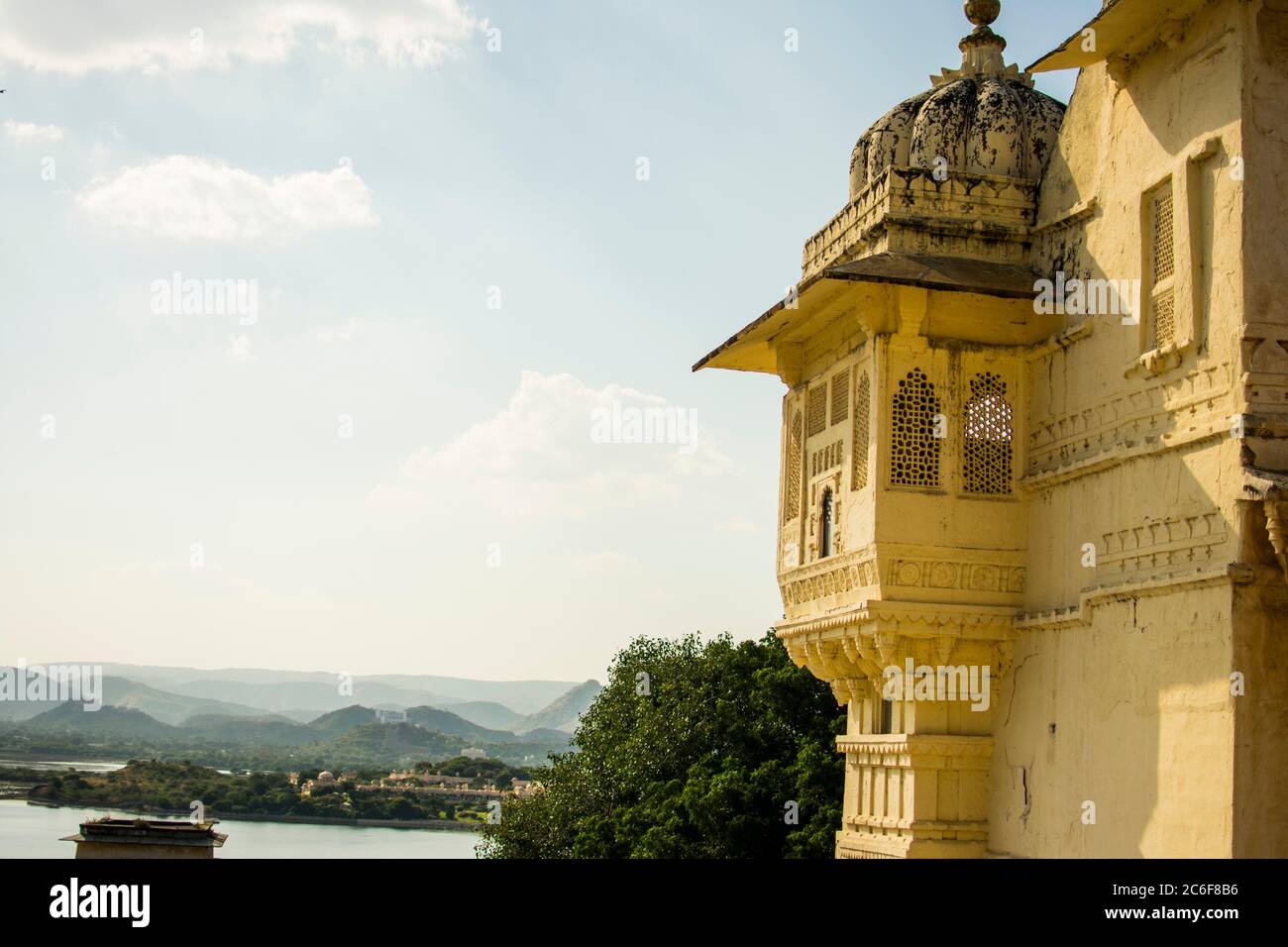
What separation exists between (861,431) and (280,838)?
6142 cm

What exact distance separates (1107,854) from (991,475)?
371 centimetres

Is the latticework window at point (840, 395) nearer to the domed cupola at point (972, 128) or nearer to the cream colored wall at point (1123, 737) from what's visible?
the domed cupola at point (972, 128)

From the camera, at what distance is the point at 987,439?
47.4ft

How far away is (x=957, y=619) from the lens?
14.0 metres

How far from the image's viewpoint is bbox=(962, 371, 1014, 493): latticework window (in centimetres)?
1430

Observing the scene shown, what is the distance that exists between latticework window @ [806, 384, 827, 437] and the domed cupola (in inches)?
84.7

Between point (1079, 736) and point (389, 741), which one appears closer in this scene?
point (1079, 736)

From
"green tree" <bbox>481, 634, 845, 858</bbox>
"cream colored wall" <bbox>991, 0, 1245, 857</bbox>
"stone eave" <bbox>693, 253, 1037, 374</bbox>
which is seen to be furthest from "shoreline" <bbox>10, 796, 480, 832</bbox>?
"cream colored wall" <bbox>991, 0, 1245, 857</bbox>

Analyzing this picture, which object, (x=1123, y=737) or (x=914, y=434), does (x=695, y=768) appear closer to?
(x=914, y=434)

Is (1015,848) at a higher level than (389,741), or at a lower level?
higher

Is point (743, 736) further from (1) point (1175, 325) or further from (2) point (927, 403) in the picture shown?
(1) point (1175, 325)

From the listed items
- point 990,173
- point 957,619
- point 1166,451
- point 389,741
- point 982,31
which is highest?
point 982,31

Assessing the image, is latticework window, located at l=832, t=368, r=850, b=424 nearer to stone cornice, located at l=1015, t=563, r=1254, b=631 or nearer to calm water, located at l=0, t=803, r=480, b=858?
stone cornice, located at l=1015, t=563, r=1254, b=631

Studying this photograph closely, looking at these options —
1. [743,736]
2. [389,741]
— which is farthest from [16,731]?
[743,736]
